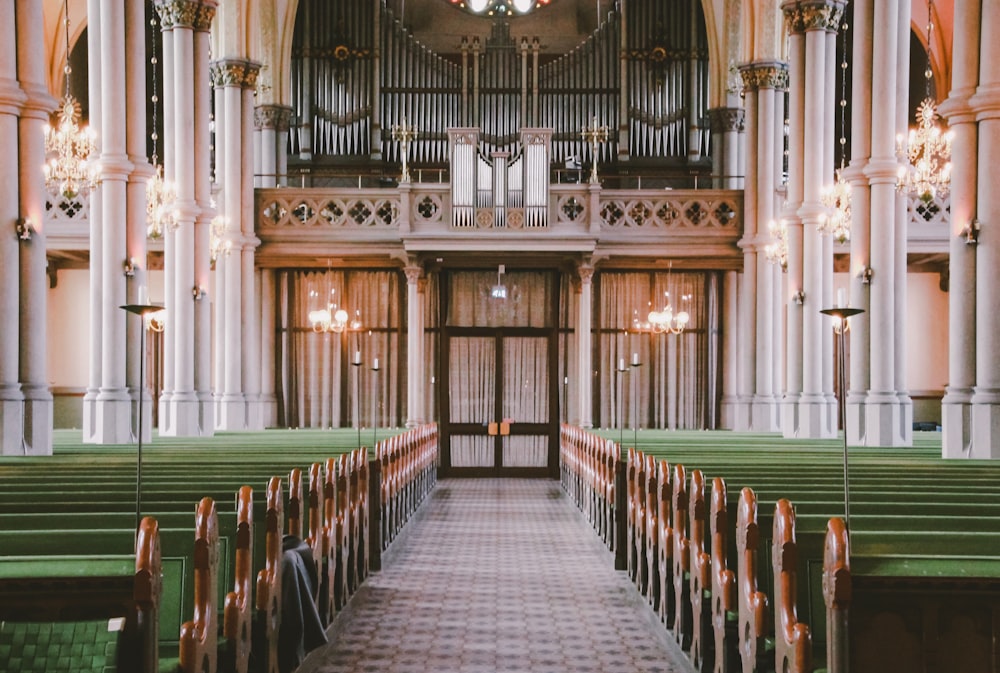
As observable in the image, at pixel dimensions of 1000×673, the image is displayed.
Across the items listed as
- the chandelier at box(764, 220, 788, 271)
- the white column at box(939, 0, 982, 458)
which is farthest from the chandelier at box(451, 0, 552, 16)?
the white column at box(939, 0, 982, 458)

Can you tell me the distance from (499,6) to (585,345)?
986cm

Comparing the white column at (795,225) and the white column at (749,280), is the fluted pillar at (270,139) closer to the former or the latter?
the white column at (749,280)

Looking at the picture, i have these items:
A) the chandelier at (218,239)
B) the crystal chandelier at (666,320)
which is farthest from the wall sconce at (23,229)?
the crystal chandelier at (666,320)

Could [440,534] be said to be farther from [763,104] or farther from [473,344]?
[763,104]

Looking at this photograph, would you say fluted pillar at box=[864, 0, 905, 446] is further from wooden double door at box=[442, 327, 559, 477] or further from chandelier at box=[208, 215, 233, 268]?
chandelier at box=[208, 215, 233, 268]

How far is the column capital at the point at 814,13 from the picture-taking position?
64.8 feet

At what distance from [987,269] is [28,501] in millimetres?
10050

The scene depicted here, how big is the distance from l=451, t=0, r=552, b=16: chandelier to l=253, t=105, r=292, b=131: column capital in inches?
211

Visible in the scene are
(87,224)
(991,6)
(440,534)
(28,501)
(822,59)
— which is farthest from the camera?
(87,224)

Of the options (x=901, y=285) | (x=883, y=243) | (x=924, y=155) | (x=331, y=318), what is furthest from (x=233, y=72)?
(x=901, y=285)

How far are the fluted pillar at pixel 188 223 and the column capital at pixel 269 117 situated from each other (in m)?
7.21

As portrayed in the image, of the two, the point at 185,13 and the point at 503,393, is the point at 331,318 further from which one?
the point at 185,13

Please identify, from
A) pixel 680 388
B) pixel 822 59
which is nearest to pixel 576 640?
pixel 822 59

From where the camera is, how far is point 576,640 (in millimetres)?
8609
